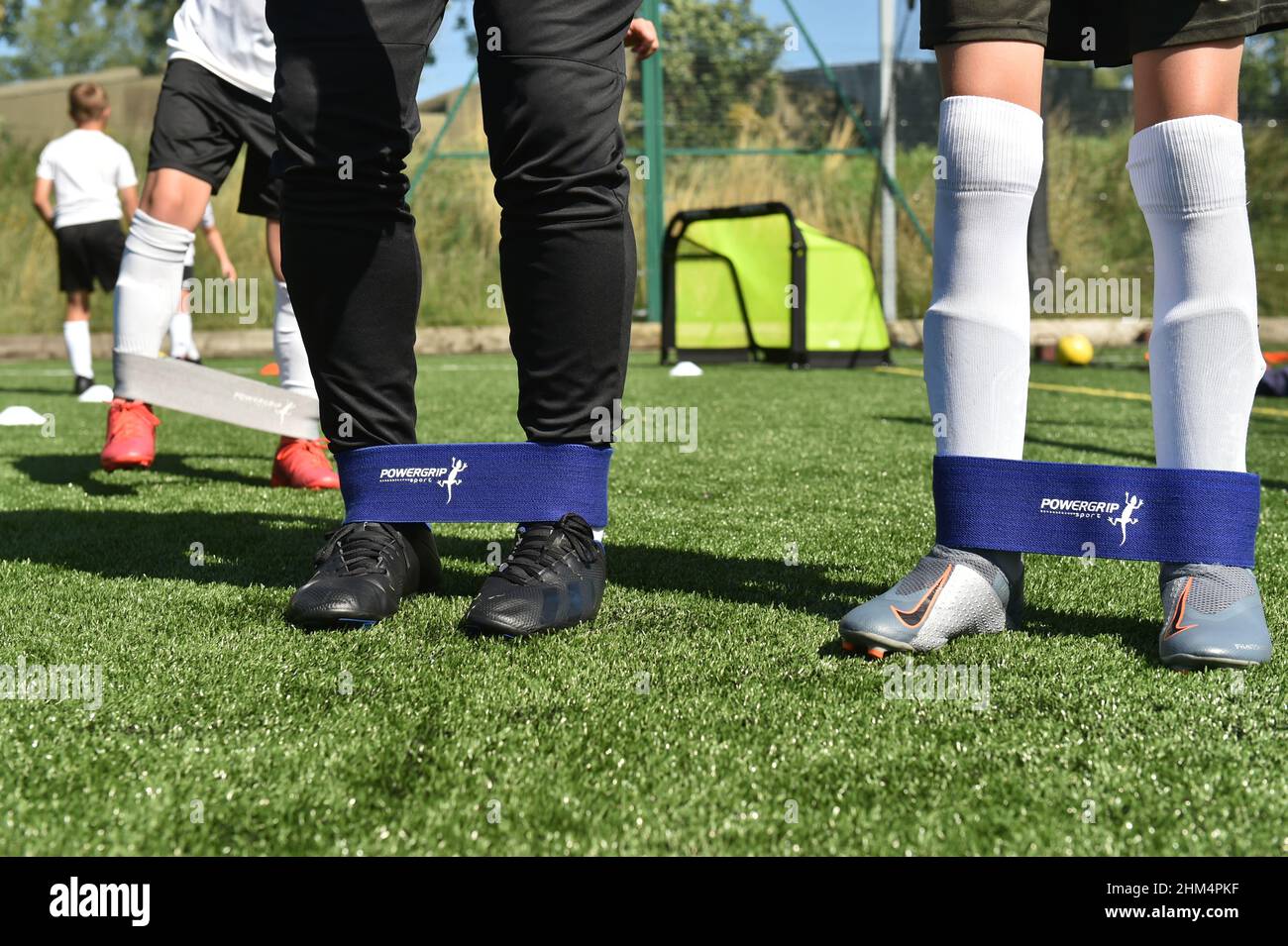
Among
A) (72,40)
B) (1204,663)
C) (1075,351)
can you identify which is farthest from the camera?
(72,40)

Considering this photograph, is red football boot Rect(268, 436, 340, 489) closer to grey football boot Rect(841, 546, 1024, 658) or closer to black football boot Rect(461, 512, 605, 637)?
black football boot Rect(461, 512, 605, 637)

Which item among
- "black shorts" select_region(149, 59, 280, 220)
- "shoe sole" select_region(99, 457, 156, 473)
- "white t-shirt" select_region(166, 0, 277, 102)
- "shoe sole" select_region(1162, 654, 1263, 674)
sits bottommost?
"shoe sole" select_region(1162, 654, 1263, 674)

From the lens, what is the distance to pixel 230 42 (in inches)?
128

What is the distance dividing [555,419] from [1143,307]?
41.1 ft

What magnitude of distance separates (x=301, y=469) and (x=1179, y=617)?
2.35 m

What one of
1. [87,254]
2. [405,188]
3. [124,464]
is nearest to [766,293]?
[87,254]

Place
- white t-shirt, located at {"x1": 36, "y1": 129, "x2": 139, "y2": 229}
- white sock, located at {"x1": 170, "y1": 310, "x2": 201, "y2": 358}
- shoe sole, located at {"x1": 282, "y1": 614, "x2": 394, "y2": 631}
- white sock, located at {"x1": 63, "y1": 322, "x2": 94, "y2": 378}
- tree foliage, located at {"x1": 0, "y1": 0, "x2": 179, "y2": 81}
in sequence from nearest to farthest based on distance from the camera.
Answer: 1. shoe sole, located at {"x1": 282, "y1": 614, "x2": 394, "y2": 631}
2. white sock, located at {"x1": 63, "y1": 322, "x2": 94, "y2": 378}
3. white t-shirt, located at {"x1": 36, "y1": 129, "x2": 139, "y2": 229}
4. white sock, located at {"x1": 170, "y1": 310, "x2": 201, "y2": 358}
5. tree foliage, located at {"x1": 0, "y1": 0, "x2": 179, "y2": 81}

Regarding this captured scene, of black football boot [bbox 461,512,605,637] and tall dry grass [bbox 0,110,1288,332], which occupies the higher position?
tall dry grass [bbox 0,110,1288,332]

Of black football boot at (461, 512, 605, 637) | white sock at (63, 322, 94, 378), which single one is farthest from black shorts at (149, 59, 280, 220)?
white sock at (63, 322, 94, 378)

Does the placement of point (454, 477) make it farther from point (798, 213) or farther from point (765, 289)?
point (798, 213)

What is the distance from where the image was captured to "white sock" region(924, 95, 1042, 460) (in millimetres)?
1646

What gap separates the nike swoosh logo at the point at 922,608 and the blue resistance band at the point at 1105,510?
0.24ft

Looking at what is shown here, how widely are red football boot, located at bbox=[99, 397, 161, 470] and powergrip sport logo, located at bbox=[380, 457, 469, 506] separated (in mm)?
1660
